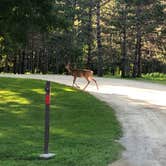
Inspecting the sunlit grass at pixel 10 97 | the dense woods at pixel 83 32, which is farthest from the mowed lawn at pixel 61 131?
the dense woods at pixel 83 32

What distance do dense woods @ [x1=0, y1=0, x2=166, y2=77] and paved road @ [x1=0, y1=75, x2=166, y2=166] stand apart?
12.0 ft

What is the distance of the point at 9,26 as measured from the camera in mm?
17531

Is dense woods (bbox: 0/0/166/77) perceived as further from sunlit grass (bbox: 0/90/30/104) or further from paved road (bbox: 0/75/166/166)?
paved road (bbox: 0/75/166/166)

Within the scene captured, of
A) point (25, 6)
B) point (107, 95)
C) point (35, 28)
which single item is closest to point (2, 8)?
point (25, 6)

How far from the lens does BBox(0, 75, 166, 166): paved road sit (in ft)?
28.2

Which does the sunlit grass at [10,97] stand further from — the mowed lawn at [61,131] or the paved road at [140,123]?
the paved road at [140,123]

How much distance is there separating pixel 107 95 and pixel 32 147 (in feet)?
37.7

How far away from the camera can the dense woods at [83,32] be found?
17453 mm

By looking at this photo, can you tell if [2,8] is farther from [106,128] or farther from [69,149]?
[69,149]

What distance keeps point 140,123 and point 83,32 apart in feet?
132

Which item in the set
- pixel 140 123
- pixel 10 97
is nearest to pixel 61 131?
pixel 140 123

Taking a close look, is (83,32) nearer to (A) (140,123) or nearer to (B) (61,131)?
(A) (140,123)

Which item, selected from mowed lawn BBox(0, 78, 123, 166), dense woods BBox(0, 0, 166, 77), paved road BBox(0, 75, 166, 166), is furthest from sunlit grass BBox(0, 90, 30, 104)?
paved road BBox(0, 75, 166, 166)

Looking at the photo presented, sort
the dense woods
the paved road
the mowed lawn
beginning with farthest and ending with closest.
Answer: the dense woods < the paved road < the mowed lawn
